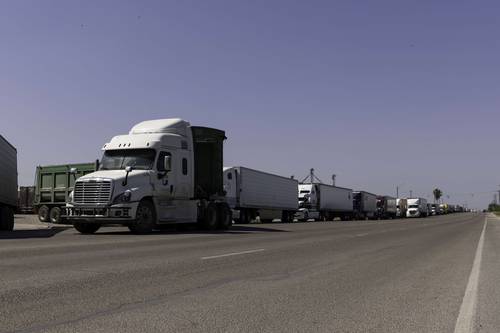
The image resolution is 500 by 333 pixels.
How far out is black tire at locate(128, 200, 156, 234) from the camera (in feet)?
64.3

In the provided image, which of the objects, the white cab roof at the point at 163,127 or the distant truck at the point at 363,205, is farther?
the distant truck at the point at 363,205

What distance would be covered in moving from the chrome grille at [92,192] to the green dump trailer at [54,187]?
10.4m

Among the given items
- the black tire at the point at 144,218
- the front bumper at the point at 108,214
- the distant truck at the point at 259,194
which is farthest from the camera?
the distant truck at the point at 259,194

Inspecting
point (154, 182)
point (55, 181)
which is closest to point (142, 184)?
point (154, 182)

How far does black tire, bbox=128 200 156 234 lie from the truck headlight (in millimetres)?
654

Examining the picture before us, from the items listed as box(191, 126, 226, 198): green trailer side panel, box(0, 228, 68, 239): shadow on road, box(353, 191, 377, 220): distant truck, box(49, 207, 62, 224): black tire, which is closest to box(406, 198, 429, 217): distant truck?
box(353, 191, 377, 220): distant truck

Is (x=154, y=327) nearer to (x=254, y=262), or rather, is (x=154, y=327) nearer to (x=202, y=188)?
(x=254, y=262)

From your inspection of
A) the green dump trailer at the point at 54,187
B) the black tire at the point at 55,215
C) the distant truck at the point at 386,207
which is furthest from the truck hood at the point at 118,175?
the distant truck at the point at 386,207

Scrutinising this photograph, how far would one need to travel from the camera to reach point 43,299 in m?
6.66

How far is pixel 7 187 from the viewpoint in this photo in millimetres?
23750

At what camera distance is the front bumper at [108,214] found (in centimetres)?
1903

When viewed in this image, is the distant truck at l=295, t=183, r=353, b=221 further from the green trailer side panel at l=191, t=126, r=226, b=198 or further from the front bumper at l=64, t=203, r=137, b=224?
the front bumper at l=64, t=203, r=137, b=224

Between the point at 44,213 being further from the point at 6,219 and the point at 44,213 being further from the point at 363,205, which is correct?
the point at 363,205

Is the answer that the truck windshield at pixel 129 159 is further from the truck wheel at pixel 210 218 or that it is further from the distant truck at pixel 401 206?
the distant truck at pixel 401 206
